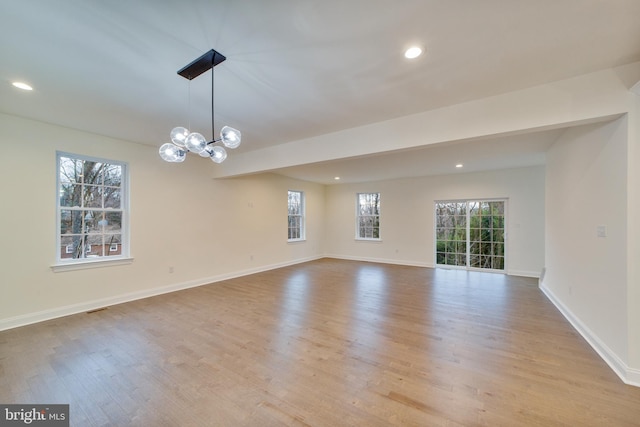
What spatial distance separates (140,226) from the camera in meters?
4.52

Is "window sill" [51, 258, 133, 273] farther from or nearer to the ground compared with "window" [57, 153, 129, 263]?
nearer to the ground

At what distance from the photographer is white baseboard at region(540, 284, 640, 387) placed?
7.09 ft

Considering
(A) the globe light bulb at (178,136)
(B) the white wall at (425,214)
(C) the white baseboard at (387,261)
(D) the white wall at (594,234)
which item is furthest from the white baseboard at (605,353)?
(A) the globe light bulb at (178,136)

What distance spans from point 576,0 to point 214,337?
4155 mm

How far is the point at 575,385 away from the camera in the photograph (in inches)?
84.0

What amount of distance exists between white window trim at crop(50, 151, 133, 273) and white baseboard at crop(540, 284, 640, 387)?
20.6ft

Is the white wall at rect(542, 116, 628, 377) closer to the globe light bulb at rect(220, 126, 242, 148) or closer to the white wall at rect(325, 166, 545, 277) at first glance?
the white wall at rect(325, 166, 545, 277)

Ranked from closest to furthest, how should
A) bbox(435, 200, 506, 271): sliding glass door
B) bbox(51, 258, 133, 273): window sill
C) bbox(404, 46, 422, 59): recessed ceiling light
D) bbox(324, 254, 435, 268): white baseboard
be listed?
bbox(404, 46, 422, 59): recessed ceiling light < bbox(51, 258, 133, 273): window sill < bbox(435, 200, 506, 271): sliding glass door < bbox(324, 254, 435, 268): white baseboard

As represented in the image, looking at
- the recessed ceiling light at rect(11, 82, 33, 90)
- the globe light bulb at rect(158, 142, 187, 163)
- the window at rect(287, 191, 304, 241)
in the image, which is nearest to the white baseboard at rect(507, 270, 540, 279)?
the window at rect(287, 191, 304, 241)

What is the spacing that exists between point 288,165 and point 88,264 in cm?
346

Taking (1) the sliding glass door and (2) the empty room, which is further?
(1) the sliding glass door

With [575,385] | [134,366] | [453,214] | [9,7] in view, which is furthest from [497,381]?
[453,214]

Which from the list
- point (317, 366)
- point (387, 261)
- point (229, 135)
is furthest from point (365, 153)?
point (387, 261)

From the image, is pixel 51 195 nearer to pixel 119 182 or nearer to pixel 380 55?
pixel 119 182
